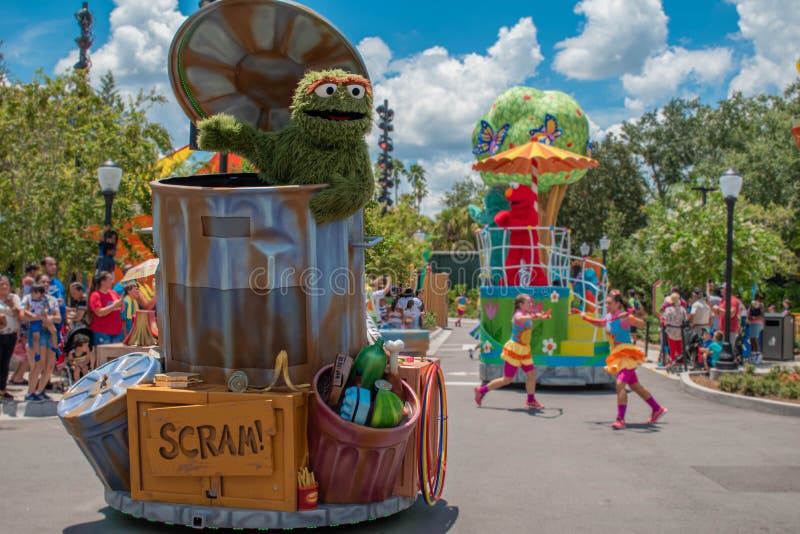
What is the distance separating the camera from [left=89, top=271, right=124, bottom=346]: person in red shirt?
9953mm

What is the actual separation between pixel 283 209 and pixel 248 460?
Answer: 5.01 feet

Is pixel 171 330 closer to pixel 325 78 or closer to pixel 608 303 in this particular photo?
pixel 325 78

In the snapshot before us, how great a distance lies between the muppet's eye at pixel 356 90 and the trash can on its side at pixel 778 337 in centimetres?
1584

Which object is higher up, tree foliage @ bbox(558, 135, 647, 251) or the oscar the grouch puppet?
tree foliage @ bbox(558, 135, 647, 251)

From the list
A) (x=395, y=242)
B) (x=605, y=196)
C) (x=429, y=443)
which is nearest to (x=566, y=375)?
(x=395, y=242)

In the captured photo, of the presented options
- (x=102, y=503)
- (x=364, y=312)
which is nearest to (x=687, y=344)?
(x=364, y=312)

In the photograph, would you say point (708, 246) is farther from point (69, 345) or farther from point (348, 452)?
point (348, 452)

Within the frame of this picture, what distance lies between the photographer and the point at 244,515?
452 centimetres

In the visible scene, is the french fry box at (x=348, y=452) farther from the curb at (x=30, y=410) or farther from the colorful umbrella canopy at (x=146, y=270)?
the curb at (x=30, y=410)

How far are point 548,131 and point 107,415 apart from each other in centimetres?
1377

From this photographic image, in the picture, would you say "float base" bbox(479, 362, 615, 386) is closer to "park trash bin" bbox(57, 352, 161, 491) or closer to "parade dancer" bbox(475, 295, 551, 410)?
"parade dancer" bbox(475, 295, 551, 410)

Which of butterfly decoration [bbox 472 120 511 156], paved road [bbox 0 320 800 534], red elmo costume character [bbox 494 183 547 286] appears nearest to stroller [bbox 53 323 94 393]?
paved road [bbox 0 320 800 534]

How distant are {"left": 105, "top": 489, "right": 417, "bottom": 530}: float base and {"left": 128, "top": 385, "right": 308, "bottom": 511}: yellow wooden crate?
2.0 inches

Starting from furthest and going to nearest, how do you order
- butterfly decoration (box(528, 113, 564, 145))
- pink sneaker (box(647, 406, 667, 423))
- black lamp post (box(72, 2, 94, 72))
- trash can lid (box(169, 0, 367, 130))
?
black lamp post (box(72, 2, 94, 72)) < butterfly decoration (box(528, 113, 564, 145)) < pink sneaker (box(647, 406, 667, 423)) < trash can lid (box(169, 0, 367, 130))
